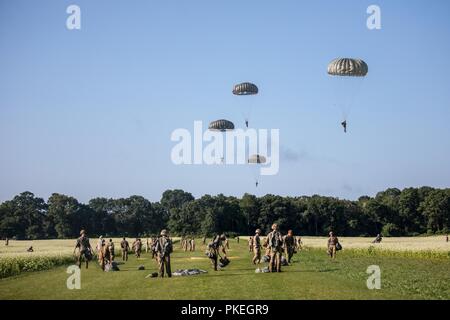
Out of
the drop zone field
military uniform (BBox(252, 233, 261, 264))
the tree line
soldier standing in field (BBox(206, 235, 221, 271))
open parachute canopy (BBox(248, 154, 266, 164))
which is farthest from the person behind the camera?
the tree line

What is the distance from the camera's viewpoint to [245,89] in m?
65.9

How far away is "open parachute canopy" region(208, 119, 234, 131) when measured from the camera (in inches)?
2914

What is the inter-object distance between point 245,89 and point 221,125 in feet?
31.4

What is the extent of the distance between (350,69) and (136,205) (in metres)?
156

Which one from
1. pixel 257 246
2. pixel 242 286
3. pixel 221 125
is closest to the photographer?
pixel 242 286

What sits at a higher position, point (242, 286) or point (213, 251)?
point (213, 251)

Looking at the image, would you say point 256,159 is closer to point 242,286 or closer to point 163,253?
point 163,253

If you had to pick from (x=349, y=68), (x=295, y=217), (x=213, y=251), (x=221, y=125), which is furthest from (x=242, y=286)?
(x=295, y=217)

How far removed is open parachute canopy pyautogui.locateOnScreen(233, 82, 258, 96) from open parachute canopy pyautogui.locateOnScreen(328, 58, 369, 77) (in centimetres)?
1568

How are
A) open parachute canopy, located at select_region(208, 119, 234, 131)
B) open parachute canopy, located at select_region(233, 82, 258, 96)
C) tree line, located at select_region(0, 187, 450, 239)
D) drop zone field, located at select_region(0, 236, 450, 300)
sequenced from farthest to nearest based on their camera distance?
tree line, located at select_region(0, 187, 450, 239), open parachute canopy, located at select_region(208, 119, 234, 131), open parachute canopy, located at select_region(233, 82, 258, 96), drop zone field, located at select_region(0, 236, 450, 300)

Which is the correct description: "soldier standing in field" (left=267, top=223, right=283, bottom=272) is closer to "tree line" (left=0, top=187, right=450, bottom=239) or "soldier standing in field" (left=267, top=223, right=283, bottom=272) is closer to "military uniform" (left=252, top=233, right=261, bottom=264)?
"military uniform" (left=252, top=233, right=261, bottom=264)

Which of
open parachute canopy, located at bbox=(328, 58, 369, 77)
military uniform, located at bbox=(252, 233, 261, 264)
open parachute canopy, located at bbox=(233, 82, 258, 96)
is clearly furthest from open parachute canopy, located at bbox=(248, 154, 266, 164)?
military uniform, located at bbox=(252, 233, 261, 264)
